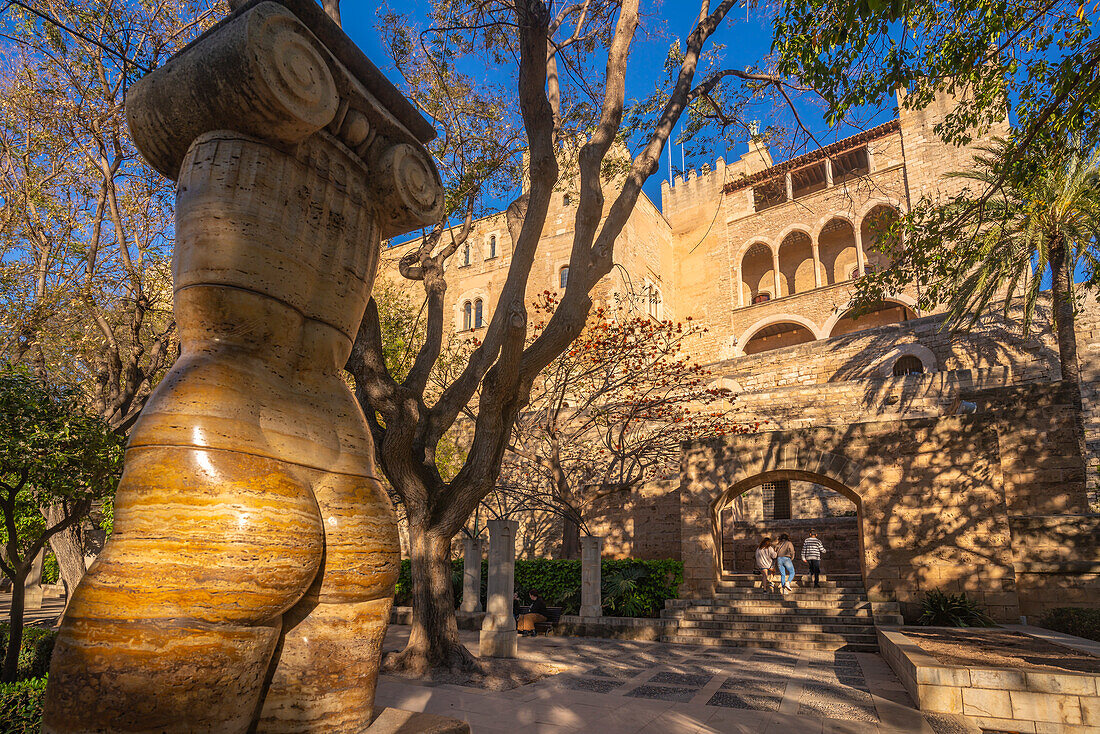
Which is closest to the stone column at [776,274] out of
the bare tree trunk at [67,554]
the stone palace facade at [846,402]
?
the stone palace facade at [846,402]

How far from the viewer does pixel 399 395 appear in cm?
675

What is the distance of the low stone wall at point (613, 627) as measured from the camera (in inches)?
427

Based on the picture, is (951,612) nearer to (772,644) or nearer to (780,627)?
(780,627)

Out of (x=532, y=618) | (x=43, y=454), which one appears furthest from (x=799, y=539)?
(x=43, y=454)

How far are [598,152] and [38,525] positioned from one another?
11.3 meters

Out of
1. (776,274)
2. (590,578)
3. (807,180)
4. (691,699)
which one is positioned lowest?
(691,699)

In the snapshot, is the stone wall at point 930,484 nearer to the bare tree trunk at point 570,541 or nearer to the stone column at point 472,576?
the bare tree trunk at point 570,541

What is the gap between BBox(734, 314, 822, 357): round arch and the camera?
1175 inches

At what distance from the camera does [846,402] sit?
19.8m

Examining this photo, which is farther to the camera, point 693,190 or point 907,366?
point 693,190

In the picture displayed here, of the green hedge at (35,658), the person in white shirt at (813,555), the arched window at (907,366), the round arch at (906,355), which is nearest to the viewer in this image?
the green hedge at (35,658)

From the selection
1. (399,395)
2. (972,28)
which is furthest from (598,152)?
(972,28)

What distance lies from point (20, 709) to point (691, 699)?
5142 mm

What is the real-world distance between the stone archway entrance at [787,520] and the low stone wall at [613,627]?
8.92 feet
